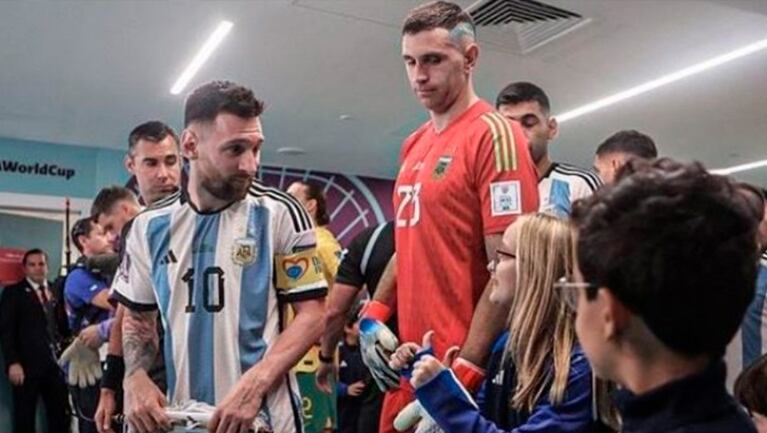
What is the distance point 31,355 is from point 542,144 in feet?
17.0

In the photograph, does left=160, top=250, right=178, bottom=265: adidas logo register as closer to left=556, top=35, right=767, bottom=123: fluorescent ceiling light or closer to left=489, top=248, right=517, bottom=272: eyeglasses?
left=489, top=248, right=517, bottom=272: eyeglasses

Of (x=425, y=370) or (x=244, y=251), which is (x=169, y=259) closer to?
(x=244, y=251)

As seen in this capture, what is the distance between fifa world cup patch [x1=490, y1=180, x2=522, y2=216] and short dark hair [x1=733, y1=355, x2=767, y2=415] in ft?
2.61

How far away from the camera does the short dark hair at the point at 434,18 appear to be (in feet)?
6.76

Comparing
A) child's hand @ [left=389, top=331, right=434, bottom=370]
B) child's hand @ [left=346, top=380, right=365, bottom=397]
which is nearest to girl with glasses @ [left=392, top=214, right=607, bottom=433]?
child's hand @ [left=389, top=331, right=434, bottom=370]

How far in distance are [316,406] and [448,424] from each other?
1.00 m

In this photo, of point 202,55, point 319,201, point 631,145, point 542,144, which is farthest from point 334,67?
point 542,144

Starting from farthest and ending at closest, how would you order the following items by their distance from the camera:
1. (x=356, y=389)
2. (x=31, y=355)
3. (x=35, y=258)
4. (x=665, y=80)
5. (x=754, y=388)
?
1. (x=35, y=258)
2. (x=31, y=355)
3. (x=665, y=80)
4. (x=356, y=389)
5. (x=754, y=388)

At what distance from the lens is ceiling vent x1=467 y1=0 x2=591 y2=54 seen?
4.75 meters

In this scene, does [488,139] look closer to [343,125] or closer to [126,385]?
[126,385]

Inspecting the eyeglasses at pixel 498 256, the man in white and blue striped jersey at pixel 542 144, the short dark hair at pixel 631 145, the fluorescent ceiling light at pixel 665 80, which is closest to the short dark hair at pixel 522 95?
the man in white and blue striped jersey at pixel 542 144

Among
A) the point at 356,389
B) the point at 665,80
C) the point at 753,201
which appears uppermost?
the point at 665,80

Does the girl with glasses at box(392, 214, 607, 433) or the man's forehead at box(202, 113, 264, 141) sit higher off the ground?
the man's forehead at box(202, 113, 264, 141)

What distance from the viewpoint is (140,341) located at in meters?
2.03
